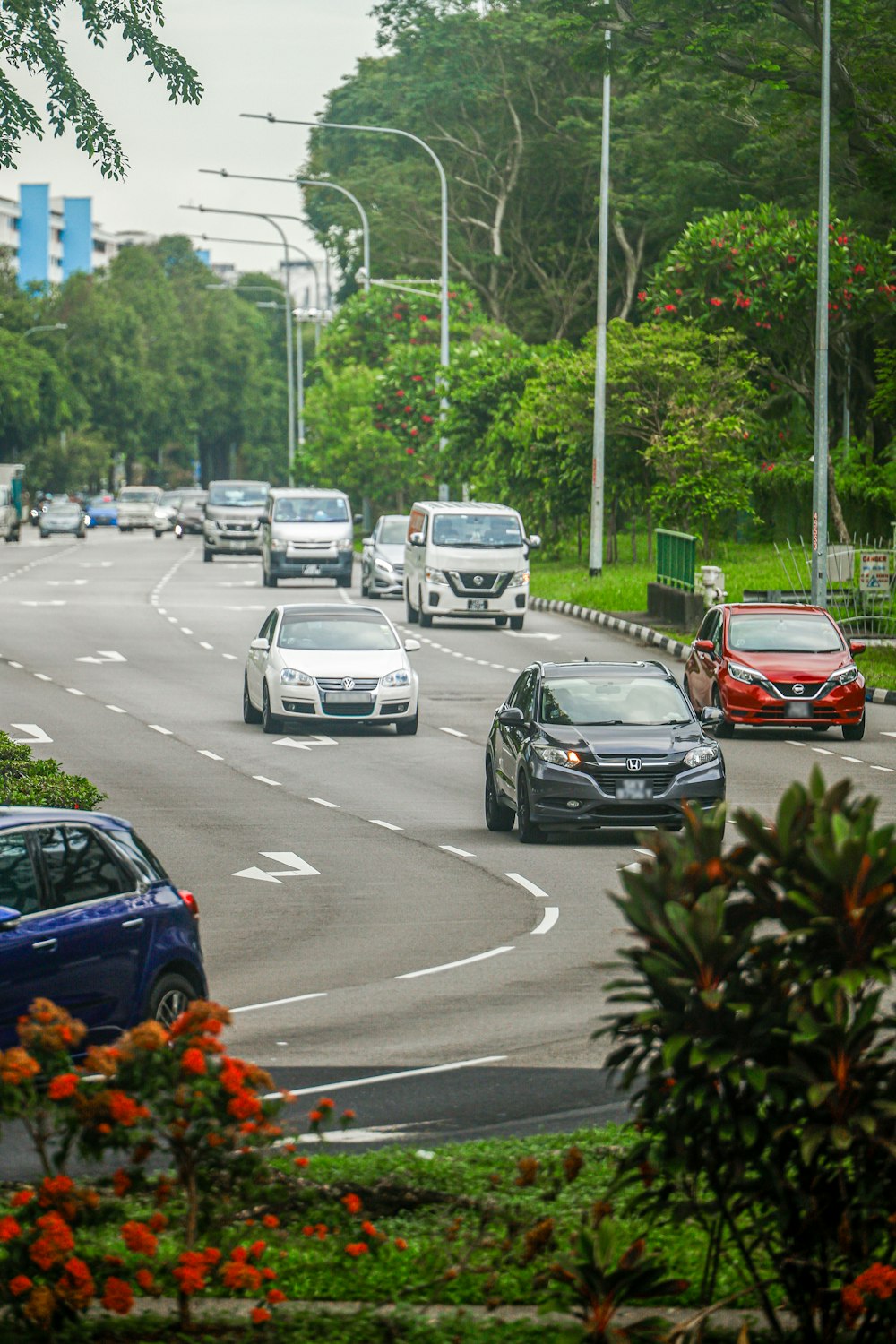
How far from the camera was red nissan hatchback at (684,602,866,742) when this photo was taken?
2684cm

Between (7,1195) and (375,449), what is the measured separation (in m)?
73.0

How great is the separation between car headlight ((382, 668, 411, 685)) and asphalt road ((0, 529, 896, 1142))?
0.71 m

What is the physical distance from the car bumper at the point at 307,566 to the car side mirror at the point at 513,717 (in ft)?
105

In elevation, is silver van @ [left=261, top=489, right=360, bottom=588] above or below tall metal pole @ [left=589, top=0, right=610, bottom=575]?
below

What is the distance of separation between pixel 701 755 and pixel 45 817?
1030 centimetres

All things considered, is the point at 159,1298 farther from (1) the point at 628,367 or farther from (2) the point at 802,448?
(2) the point at 802,448

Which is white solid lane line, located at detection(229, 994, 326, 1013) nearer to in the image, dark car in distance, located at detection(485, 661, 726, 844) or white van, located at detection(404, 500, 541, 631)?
dark car in distance, located at detection(485, 661, 726, 844)

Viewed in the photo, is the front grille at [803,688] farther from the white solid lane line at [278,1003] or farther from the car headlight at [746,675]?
the white solid lane line at [278,1003]

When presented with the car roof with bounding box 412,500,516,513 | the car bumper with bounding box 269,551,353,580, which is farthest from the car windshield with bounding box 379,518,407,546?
the car roof with bounding box 412,500,516,513

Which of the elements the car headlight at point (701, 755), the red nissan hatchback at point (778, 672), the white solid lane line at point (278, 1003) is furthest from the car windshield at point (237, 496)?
the white solid lane line at point (278, 1003)

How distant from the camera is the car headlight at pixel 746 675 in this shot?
2709 centimetres

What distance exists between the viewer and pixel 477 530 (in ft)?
142

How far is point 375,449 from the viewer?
80250 millimetres

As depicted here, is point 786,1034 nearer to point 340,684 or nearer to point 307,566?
point 340,684
